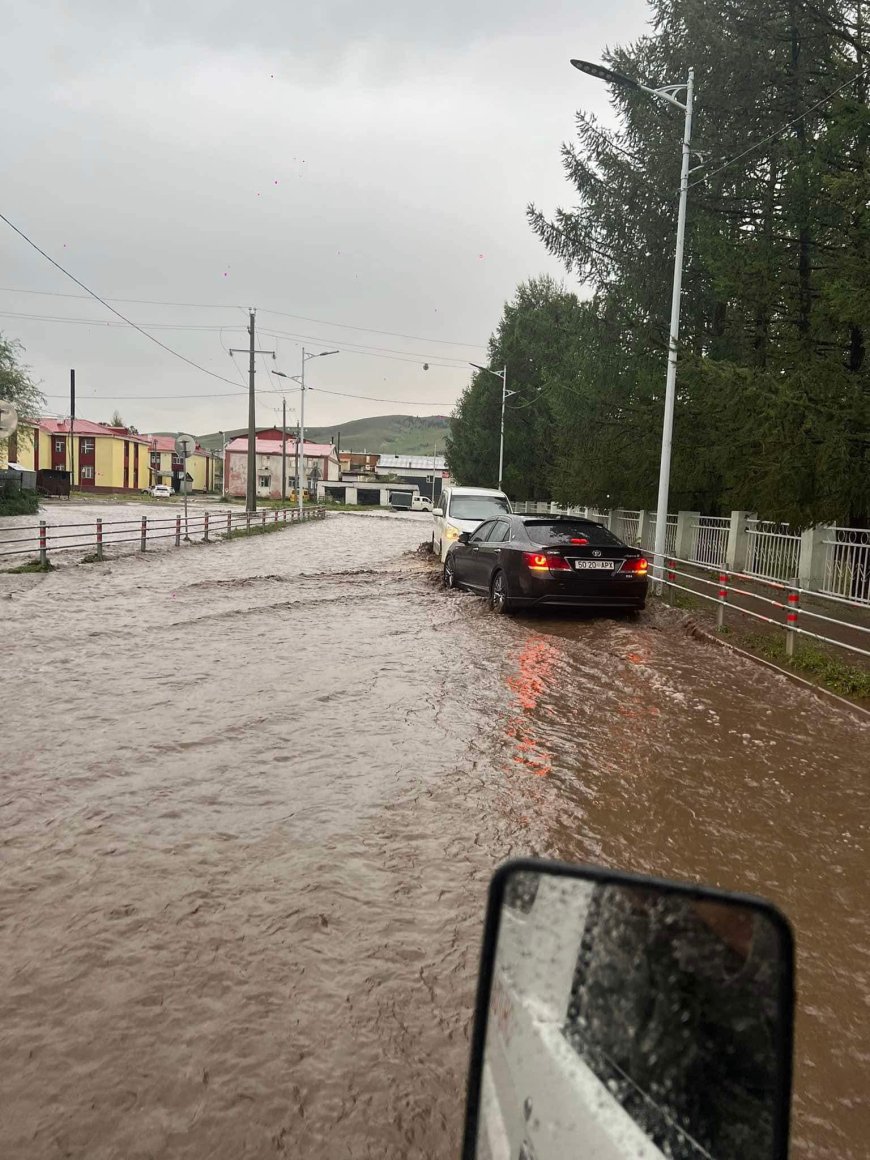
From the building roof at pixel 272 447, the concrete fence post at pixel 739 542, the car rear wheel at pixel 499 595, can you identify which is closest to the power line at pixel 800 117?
the concrete fence post at pixel 739 542

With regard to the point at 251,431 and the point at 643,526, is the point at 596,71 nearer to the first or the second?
the point at 643,526

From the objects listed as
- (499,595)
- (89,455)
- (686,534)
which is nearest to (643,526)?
(686,534)

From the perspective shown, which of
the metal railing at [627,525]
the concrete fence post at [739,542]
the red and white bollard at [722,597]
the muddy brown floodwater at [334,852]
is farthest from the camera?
the metal railing at [627,525]

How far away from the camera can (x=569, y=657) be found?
31.1ft

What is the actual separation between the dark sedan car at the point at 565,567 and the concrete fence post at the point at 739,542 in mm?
5873

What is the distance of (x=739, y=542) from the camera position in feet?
55.8

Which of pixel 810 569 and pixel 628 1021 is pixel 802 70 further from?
pixel 628 1021

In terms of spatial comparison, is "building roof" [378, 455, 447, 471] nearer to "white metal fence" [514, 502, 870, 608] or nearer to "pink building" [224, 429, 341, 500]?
"pink building" [224, 429, 341, 500]

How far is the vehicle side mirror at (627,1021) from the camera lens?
1064 mm

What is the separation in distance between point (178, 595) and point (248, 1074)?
12500mm

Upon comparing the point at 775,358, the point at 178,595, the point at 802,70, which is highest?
the point at 802,70

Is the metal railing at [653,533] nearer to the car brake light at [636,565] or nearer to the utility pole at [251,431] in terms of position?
the car brake light at [636,565]

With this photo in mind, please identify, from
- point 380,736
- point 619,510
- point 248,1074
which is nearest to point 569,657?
point 380,736

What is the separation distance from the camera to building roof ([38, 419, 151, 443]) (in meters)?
90.5
